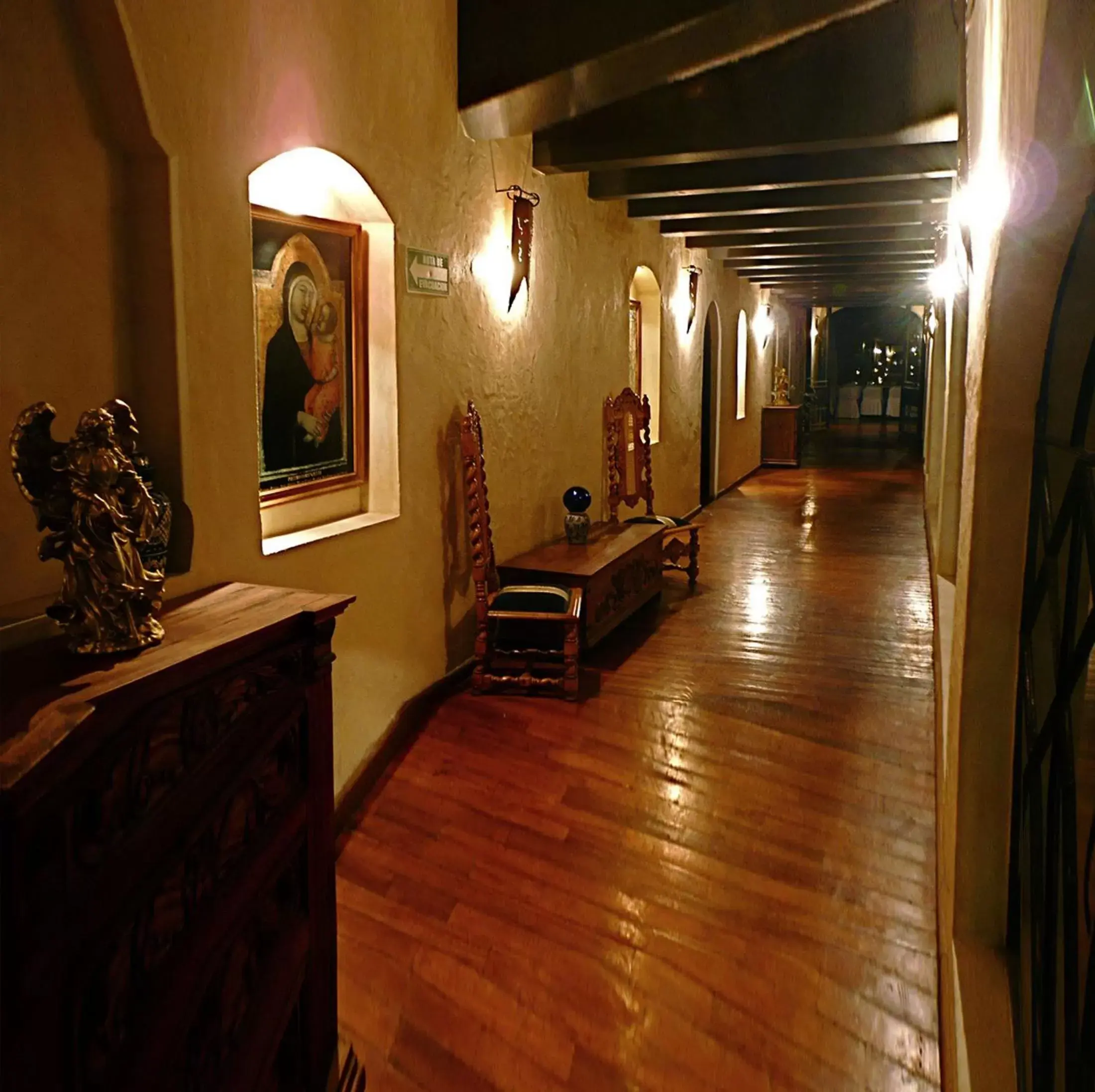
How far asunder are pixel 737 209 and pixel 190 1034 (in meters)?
5.56

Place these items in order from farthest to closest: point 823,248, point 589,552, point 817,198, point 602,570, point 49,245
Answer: point 823,248, point 817,198, point 589,552, point 602,570, point 49,245

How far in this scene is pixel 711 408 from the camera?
991 cm

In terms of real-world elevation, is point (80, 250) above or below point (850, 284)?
below

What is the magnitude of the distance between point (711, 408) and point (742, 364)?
1.90m

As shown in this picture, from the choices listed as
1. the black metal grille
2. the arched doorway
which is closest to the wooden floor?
the black metal grille

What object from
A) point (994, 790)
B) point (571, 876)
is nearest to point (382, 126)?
point (571, 876)

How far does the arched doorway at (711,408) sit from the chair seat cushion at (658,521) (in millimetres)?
3641

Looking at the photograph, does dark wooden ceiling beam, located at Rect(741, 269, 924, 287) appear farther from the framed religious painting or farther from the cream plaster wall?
the cream plaster wall

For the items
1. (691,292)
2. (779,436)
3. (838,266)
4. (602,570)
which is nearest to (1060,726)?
(602,570)

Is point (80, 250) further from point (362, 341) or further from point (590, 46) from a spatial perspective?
point (590, 46)

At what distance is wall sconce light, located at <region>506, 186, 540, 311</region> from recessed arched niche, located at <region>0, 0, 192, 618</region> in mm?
2311

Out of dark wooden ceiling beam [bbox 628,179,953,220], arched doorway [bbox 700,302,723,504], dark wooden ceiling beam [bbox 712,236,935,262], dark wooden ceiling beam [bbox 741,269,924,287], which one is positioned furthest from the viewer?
dark wooden ceiling beam [bbox 741,269,924,287]

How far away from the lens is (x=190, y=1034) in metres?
1.41

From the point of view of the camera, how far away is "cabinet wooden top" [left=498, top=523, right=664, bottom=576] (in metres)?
4.50
